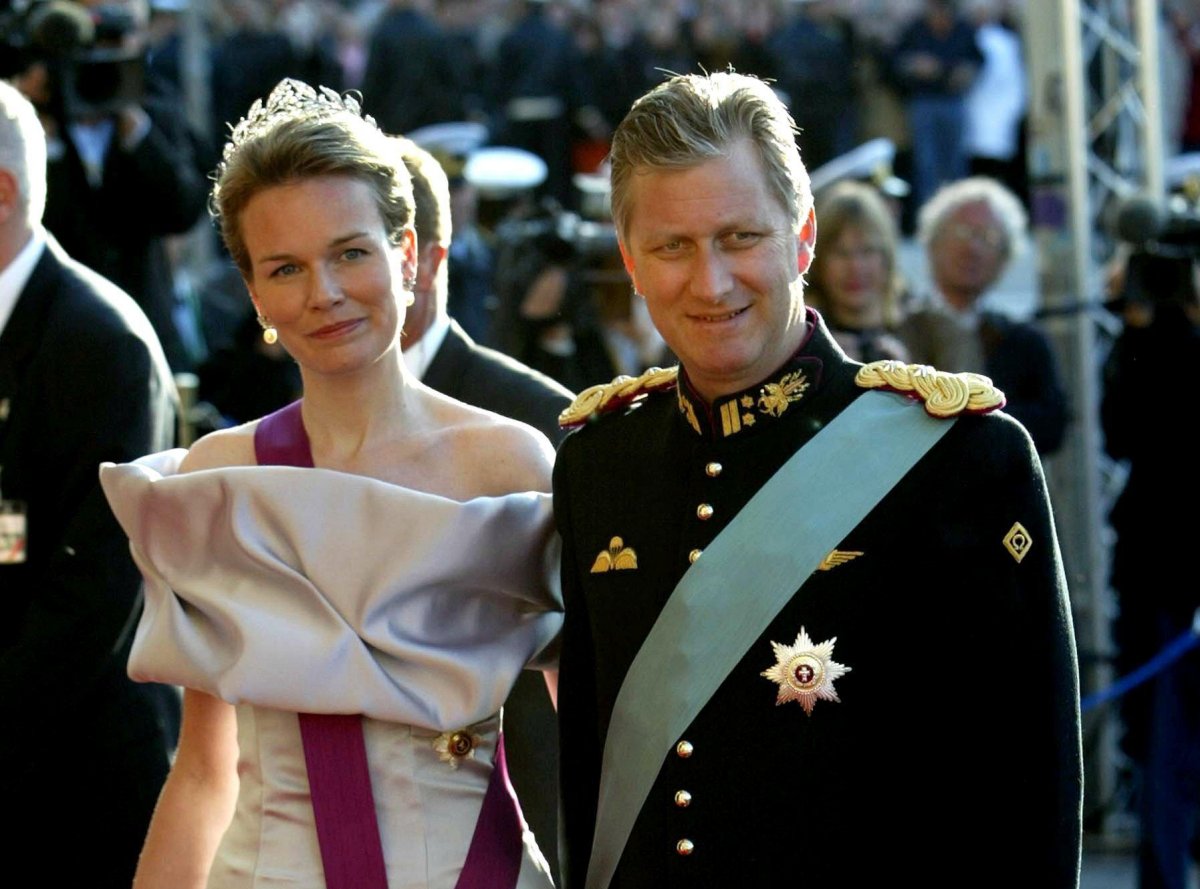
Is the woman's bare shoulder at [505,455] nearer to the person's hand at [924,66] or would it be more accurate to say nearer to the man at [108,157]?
the man at [108,157]

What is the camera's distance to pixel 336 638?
8.93ft

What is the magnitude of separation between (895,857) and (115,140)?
3.87 metres

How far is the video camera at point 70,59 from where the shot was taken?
5.41 m

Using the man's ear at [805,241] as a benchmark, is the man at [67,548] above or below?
below

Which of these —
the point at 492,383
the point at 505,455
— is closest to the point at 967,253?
the point at 492,383

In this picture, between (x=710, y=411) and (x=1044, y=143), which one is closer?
(x=710, y=411)

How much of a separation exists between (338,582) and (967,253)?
3877 millimetres

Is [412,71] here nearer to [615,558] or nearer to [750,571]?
[615,558]

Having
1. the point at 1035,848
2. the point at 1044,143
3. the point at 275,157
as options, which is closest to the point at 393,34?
the point at 1044,143

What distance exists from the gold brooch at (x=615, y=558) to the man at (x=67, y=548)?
1268 millimetres

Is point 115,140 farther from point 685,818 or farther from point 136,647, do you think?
point 685,818

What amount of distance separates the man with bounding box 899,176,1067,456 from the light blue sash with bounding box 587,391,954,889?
3.47m

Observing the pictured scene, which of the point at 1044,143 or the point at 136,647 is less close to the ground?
the point at 1044,143

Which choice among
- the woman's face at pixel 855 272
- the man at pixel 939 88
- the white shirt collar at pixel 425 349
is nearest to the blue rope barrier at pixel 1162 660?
the woman's face at pixel 855 272
